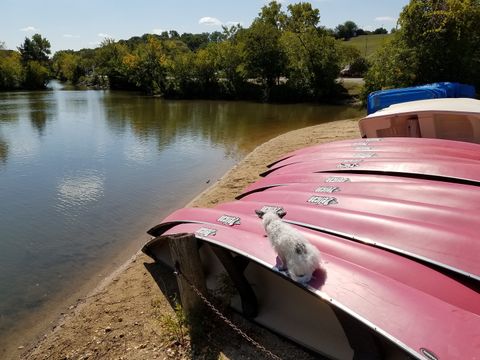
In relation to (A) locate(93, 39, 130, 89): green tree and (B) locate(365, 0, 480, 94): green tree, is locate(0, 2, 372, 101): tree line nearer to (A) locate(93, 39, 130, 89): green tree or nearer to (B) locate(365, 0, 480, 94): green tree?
(A) locate(93, 39, 130, 89): green tree

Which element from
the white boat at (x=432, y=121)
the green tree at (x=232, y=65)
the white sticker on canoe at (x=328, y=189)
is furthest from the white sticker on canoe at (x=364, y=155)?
the green tree at (x=232, y=65)

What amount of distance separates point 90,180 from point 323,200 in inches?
353

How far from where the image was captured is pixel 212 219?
5.05m

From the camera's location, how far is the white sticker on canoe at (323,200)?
5.04m

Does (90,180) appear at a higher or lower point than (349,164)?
lower

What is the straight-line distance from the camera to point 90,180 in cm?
1198

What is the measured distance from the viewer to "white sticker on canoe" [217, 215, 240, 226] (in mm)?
4718

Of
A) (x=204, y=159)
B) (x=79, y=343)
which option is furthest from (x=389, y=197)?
(x=204, y=159)

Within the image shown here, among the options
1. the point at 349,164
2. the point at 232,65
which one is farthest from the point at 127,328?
the point at 232,65

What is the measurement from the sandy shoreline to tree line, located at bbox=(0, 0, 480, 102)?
1876 cm

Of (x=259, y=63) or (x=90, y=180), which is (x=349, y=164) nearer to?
(x=90, y=180)

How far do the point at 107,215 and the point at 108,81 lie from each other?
57272 millimetres

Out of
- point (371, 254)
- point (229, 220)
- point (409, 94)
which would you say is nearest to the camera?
point (371, 254)

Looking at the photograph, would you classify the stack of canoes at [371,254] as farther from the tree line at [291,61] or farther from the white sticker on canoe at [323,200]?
the tree line at [291,61]
